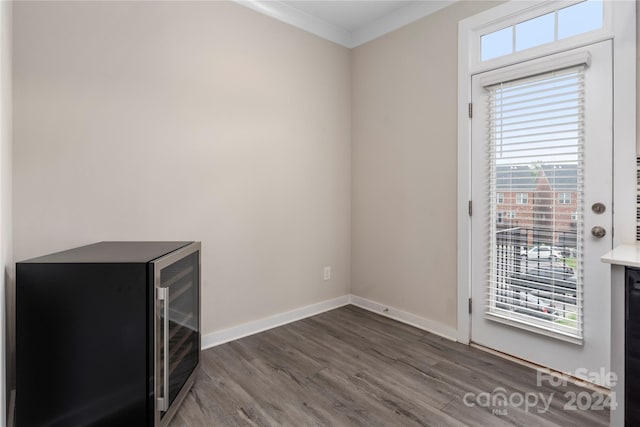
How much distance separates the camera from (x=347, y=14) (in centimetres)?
284

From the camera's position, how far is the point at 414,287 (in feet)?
9.05

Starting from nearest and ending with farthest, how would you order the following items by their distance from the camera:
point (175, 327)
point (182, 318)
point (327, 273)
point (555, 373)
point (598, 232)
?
1. point (175, 327)
2. point (182, 318)
3. point (598, 232)
4. point (555, 373)
5. point (327, 273)

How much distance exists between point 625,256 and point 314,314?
2210 millimetres

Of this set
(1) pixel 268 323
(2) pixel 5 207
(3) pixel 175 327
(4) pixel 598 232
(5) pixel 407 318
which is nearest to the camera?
(2) pixel 5 207

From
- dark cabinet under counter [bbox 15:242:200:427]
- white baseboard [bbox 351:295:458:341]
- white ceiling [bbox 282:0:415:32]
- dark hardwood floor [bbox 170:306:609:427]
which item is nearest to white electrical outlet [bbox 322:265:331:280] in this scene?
white baseboard [bbox 351:295:458:341]

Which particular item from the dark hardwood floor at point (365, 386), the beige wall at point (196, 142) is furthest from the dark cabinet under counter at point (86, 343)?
the beige wall at point (196, 142)

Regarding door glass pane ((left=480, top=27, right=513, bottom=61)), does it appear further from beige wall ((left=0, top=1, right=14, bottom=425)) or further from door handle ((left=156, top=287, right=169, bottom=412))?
beige wall ((left=0, top=1, right=14, bottom=425))

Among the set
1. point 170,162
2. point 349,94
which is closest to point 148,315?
point 170,162

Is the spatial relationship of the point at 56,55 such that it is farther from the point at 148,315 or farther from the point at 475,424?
the point at 475,424

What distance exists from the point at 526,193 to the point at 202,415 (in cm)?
226

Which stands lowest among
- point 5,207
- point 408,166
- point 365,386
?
point 365,386

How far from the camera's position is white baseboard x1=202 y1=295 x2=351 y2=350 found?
2383 millimetres

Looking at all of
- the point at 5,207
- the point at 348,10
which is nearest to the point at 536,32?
the point at 348,10

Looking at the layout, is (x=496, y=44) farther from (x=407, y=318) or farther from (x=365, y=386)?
(x=365, y=386)
